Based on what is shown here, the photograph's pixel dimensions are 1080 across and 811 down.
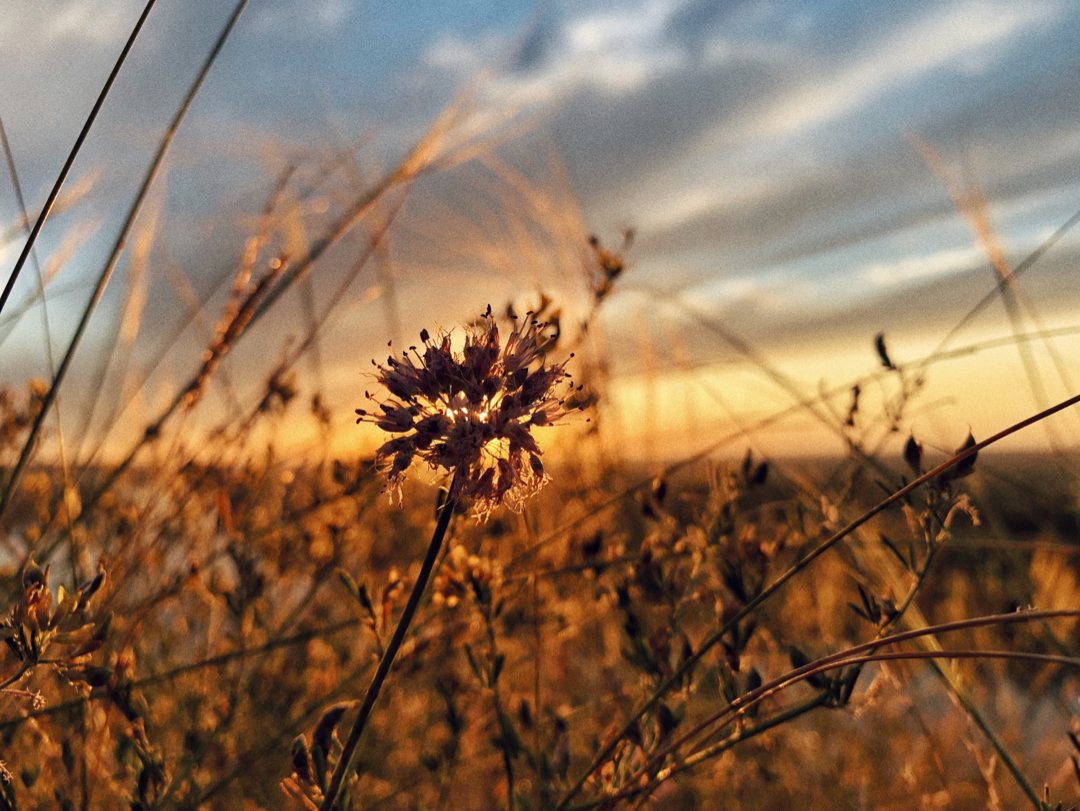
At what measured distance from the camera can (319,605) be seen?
2.60m

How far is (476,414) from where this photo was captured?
3.57ft

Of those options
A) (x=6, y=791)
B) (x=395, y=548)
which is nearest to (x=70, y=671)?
(x=6, y=791)

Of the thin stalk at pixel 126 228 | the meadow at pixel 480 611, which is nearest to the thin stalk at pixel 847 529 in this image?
the meadow at pixel 480 611

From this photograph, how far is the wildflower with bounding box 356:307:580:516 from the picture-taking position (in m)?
1.04

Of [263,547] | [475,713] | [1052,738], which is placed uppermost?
[263,547]

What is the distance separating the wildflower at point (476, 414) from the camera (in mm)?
1039

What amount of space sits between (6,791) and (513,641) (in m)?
1.64

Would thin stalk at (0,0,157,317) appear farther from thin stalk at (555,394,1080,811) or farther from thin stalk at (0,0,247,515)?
thin stalk at (555,394,1080,811)

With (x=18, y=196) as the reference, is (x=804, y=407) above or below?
below

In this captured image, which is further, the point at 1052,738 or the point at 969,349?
the point at 1052,738

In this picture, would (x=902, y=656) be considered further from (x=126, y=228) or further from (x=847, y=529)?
(x=126, y=228)

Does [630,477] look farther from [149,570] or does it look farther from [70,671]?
[70,671]

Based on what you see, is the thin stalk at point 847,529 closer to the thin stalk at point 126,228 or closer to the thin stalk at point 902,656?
the thin stalk at point 902,656

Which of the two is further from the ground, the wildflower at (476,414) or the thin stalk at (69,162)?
the thin stalk at (69,162)
